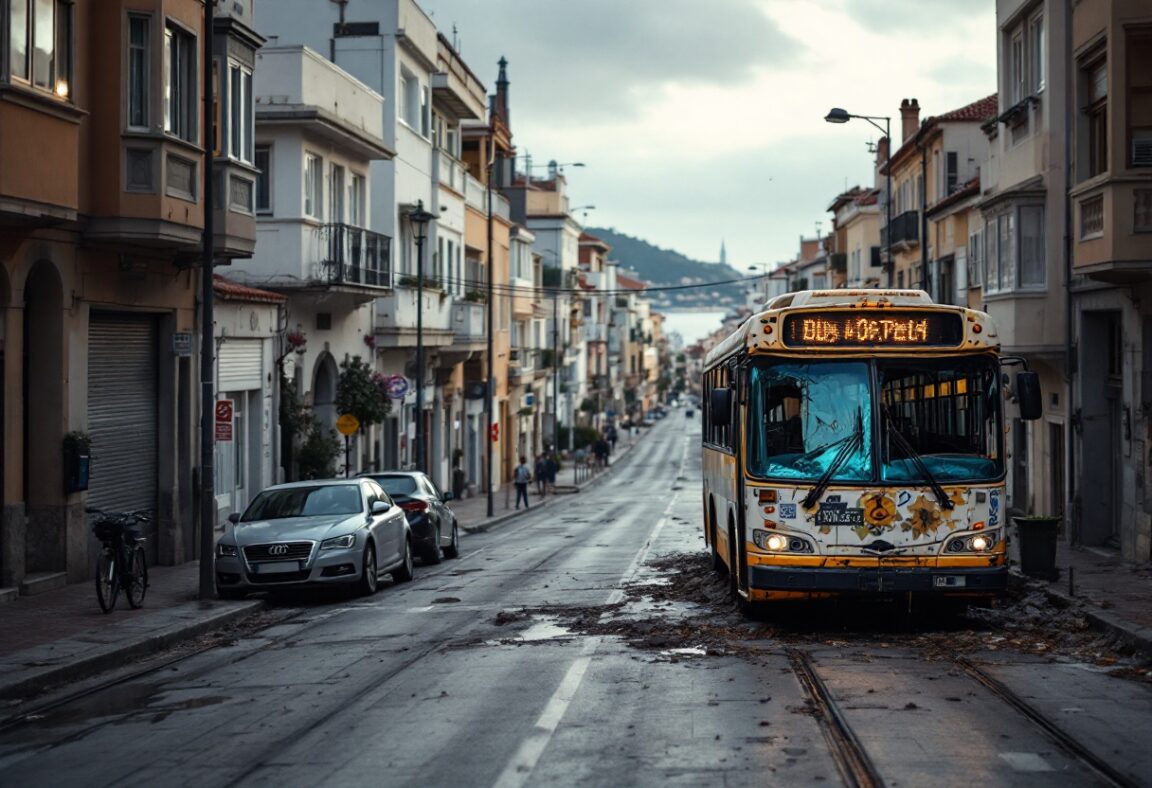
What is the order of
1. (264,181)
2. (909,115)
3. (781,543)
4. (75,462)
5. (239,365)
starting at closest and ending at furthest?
(781,543) → (75,462) → (239,365) → (264,181) → (909,115)

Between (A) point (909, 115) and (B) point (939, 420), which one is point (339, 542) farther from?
(A) point (909, 115)

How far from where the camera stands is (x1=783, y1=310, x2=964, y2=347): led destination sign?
597 inches

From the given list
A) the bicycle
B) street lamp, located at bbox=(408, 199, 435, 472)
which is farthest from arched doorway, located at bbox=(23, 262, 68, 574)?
street lamp, located at bbox=(408, 199, 435, 472)

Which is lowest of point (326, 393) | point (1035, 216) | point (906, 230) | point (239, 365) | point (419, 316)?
point (326, 393)

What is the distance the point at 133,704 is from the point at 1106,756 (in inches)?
282

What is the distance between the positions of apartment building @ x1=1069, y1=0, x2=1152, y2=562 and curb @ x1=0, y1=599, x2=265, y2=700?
42.2ft

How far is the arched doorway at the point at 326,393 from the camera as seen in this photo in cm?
3572

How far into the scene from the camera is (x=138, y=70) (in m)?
21.8

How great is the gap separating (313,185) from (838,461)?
67.9 ft

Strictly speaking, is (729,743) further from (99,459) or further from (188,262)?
(188,262)

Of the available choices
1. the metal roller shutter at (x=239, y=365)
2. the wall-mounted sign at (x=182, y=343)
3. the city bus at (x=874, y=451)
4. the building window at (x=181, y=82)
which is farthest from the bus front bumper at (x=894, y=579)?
the metal roller shutter at (x=239, y=365)

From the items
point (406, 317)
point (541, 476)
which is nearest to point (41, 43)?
point (406, 317)

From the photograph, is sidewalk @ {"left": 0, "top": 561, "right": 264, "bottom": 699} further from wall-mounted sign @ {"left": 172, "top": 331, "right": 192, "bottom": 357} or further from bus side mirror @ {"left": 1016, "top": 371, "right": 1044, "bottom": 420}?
bus side mirror @ {"left": 1016, "top": 371, "right": 1044, "bottom": 420}

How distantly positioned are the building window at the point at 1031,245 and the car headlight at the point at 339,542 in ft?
46.1
